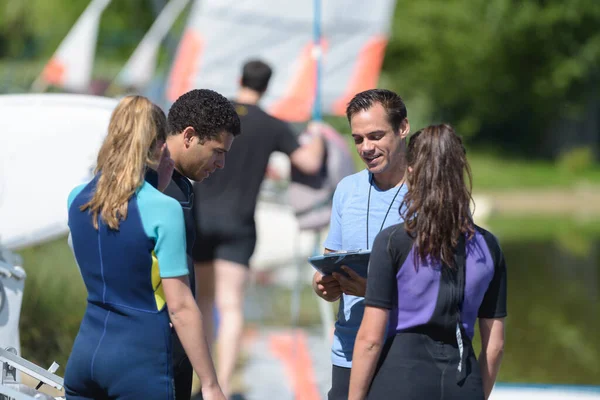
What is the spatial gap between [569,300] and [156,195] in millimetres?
8814

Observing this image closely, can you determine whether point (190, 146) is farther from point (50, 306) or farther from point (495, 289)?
point (50, 306)

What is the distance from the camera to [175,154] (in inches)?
115

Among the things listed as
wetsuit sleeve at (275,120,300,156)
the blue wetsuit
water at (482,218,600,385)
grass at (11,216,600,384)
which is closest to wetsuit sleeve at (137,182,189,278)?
the blue wetsuit

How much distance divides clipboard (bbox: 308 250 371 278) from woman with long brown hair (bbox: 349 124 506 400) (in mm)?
198

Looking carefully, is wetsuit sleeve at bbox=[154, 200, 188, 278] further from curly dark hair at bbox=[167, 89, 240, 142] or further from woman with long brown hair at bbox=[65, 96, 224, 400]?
curly dark hair at bbox=[167, 89, 240, 142]

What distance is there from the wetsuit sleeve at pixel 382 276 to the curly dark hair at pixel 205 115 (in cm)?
62

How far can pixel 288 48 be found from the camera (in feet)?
31.8

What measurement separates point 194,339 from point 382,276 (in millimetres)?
526

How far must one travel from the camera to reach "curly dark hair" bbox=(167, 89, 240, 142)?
2.82 metres

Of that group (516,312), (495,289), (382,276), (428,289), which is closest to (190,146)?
(382,276)

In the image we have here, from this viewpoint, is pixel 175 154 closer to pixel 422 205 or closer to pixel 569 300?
pixel 422 205

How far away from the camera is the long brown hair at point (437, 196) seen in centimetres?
253

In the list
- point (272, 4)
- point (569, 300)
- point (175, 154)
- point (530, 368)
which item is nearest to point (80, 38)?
point (272, 4)

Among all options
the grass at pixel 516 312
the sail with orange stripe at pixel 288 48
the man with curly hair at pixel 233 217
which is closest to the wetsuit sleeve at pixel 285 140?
the man with curly hair at pixel 233 217
